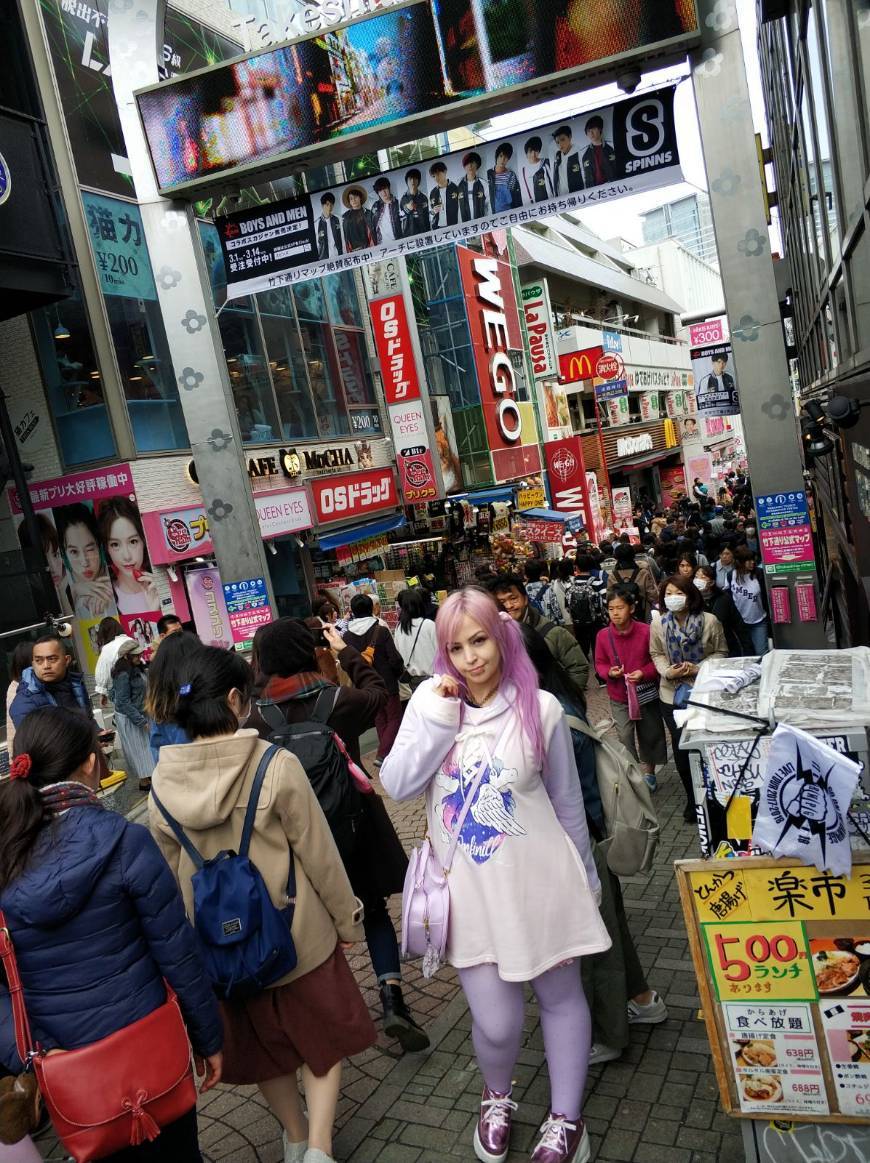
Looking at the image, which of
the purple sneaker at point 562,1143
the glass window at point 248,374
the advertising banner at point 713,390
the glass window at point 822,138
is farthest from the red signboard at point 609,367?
the purple sneaker at point 562,1143

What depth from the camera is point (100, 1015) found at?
8.30 feet

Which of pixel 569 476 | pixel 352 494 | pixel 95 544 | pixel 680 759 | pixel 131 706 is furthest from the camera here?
pixel 569 476

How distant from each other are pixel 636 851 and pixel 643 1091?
0.93 meters

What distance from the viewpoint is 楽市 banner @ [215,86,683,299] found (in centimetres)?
678

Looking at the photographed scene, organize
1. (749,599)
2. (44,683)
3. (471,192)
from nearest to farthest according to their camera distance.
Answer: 1. (44,683)
2. (471,192)
3. (749,599)

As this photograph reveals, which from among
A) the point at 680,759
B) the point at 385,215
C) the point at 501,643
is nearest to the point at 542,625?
the point at 680,759

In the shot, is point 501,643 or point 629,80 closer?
point 501,643

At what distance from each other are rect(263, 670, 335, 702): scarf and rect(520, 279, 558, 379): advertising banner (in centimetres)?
2661

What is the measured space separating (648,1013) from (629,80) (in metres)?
6.40

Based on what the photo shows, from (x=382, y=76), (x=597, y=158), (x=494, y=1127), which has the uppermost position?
(x=382, y=76)

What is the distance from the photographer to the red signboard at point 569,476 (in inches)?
1097

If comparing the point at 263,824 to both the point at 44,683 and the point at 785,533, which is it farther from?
the point at 785,533

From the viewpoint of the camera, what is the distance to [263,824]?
9.79 ft

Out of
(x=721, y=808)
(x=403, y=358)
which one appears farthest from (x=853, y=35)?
(x=403, y=358)
